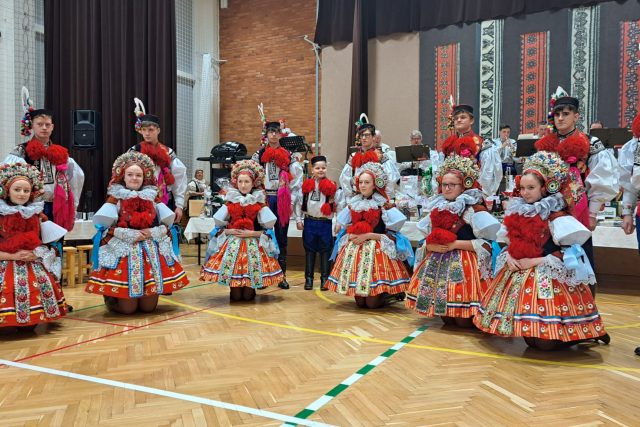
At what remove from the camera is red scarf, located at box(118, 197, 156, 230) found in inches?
165

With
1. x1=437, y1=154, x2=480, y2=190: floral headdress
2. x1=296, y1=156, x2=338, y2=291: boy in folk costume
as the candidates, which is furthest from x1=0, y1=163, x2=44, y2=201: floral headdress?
x1=437, y1=154, x2=480, y2=190: floral headdress

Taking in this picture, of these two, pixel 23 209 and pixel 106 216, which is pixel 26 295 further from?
pixel 106 216

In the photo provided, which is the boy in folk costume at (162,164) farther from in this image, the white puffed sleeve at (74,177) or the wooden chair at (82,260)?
the wooden chair at (82,260)

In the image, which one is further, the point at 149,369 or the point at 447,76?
the point at 447,76

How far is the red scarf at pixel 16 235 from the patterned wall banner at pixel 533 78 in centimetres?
801

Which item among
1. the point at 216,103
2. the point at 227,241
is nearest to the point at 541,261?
the point at 227,241

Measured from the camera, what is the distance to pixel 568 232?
3.10 metres

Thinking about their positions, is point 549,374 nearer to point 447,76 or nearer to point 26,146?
point 26,146

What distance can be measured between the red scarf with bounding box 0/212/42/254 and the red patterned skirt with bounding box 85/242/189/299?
1.98ft

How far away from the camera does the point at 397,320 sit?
166 inches

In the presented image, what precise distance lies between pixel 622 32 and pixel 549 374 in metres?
7.62

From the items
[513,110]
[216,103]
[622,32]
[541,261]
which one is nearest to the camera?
[541,261]

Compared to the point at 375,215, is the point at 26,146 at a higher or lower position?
higher

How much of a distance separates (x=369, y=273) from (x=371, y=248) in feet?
0.69
